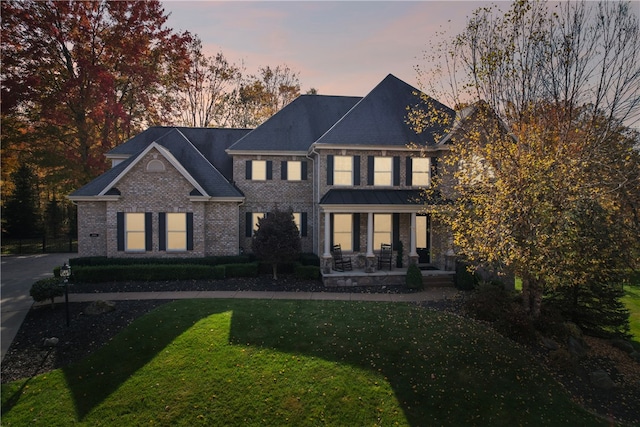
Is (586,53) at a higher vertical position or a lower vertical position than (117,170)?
higher

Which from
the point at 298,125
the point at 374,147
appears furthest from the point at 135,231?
the point at 374,147

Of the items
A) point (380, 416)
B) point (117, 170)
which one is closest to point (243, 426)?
point (380, 416)

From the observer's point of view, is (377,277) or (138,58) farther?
(138,58)

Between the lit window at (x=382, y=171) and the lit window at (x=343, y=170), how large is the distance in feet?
4.32

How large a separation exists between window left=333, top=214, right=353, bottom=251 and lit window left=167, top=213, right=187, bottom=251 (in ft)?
25.9

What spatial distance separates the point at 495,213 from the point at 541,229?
4.10 feet

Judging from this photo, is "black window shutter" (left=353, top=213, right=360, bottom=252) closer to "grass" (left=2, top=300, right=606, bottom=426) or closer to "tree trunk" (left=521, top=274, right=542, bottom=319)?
"grass" (left=2, top=300, right=606, bottom=426)

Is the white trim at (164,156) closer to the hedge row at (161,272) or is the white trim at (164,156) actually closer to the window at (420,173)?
the hedge row at (161,272)

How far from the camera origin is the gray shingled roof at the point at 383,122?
18.5m

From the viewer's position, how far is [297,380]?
28.7ft

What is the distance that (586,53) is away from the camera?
406 inches

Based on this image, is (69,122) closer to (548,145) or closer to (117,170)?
(117,170)

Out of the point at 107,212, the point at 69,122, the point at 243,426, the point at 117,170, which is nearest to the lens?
the point at 243,426

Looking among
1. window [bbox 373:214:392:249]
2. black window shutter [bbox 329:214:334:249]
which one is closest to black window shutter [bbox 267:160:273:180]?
black window shutter [bbox 329:214:334:249]
